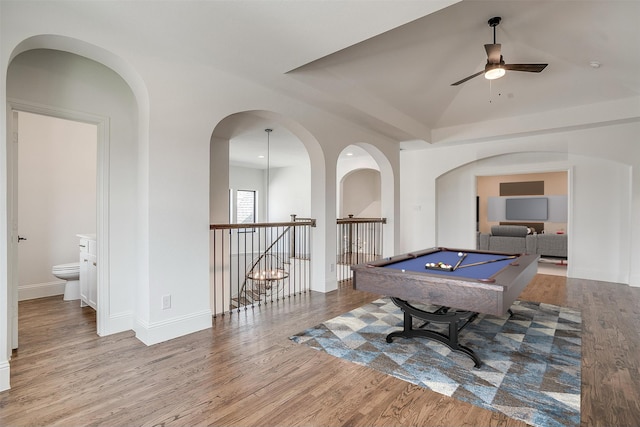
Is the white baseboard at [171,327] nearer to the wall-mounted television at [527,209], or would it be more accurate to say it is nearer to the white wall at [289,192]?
the white wall at [289,192]

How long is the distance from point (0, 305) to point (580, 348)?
4.34m

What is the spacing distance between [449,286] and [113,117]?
336cm

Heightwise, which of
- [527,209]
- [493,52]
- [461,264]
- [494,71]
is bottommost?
[461,264]

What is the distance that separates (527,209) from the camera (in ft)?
36.1

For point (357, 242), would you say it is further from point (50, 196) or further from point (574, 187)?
point (50, 196)

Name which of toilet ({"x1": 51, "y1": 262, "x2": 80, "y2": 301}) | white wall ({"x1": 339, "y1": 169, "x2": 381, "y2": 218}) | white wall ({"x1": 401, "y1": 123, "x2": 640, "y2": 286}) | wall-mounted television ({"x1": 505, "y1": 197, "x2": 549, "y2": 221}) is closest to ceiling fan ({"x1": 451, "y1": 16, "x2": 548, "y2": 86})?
white wall ({"x1": 401, "y1": 123, "x2": 640, "y2": 286})

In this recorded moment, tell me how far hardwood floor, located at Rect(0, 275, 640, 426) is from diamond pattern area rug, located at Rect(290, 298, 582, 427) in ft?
0.32

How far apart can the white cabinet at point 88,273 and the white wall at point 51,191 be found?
0.95 metres

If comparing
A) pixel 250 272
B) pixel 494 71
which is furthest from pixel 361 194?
pixel 494 71

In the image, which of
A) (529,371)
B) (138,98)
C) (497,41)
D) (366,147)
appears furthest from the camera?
(366,147)

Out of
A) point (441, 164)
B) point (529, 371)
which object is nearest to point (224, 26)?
point (529, 371)

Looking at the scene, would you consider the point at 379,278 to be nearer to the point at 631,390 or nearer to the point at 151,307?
the point at 631,390

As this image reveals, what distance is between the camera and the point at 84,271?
12.9 ft

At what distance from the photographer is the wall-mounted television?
10.7m
